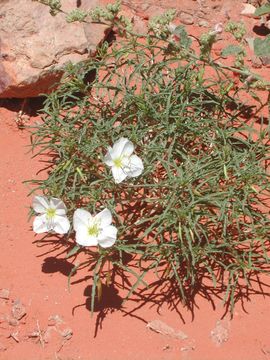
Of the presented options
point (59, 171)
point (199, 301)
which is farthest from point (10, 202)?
point (199, 301)

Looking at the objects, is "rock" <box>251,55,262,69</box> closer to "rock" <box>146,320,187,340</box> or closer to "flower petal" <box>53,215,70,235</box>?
"flower petal" <box>53,215,70,235</box>

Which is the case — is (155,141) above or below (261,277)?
above

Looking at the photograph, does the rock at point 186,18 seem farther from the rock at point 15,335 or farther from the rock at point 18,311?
the rock at point 15,335

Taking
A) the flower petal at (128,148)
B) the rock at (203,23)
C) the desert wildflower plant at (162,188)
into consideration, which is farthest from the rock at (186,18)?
the flower petal at (128,148)

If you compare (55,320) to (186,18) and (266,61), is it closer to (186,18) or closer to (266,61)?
(266,61)

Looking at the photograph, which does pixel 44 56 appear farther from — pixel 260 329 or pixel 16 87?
pixel 260 329

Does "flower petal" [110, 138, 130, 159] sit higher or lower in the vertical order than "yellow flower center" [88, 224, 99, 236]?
higher

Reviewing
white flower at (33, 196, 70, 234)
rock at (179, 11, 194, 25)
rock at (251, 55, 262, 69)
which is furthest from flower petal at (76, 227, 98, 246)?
rock at (179, 11, 194, 25)

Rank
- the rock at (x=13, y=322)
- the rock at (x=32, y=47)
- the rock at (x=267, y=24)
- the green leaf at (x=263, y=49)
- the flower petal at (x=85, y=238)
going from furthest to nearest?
1. the rock at (x=267, y=24)
2. the rock at (x=32, y=47)
3. the green leaf at (x=263, y=49)
4. the rock at (x=13, y=322)
5. the flower petal at (x=85, y=238)
